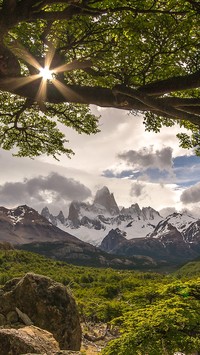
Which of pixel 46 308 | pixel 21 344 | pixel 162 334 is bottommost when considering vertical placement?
pixel 46 308

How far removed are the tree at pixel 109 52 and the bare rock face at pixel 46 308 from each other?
12.8m

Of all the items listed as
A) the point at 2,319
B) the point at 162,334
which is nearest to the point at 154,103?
the point at 162,334

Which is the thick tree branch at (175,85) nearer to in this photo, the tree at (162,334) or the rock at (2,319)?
the tree at (162,334)

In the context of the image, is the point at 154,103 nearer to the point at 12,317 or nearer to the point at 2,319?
the point at 12,317

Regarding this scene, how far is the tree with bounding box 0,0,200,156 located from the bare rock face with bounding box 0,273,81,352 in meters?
12.8

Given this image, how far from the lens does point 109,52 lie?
10.8 meters

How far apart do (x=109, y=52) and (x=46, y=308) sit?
1486 centimetres

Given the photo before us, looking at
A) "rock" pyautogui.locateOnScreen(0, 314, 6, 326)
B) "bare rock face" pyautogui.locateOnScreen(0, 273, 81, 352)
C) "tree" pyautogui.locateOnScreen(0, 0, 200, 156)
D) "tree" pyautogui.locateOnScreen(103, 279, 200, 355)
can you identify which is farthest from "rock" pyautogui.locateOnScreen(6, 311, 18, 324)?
"tree" pyautogui.locateOnScreen(0, 0, 200, 156)

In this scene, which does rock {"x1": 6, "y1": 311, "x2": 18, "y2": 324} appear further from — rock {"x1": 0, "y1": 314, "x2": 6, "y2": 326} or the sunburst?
the sunburst

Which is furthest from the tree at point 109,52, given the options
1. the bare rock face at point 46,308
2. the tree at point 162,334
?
the bare rock face at point 46,308

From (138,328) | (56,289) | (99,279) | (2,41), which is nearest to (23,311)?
(56,289)

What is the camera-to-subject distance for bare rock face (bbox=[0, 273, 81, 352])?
18688 mm

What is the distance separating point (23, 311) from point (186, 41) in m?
16.7

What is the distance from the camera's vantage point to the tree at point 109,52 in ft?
27.8
